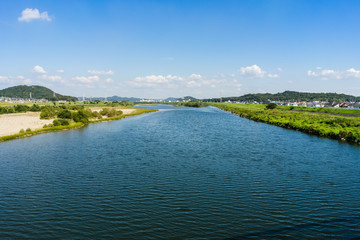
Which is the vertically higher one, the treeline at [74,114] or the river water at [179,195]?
the treeline at [74,114]

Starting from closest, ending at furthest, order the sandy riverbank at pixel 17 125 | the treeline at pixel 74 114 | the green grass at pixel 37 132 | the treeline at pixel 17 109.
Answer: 1. the green grass at pixel 37 132
2. the sandy riverbank at pixel 17 125
3. the treeline at pixel 74 114
4. the treeline at pixel 17 109

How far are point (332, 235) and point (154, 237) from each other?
430 inches

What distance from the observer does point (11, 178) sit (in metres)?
22.7

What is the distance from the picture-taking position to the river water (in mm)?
14070

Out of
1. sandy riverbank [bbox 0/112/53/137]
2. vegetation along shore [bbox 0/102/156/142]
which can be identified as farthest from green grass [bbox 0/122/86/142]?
sandy riverbank [bbox 0/112/53/137]

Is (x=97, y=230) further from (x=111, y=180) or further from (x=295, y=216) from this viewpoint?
(x=295, y=216)

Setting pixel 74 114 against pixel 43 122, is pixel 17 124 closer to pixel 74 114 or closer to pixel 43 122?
pixel 43 122

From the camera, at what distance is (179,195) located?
62.0 ft

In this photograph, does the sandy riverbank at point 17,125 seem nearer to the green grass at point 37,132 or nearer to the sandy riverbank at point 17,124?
the sandy riverbank at point 17,124

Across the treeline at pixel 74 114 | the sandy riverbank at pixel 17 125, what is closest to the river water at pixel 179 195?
the sandy riverbank at pixel 17 125

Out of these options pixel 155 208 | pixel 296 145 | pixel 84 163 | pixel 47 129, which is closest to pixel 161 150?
pixel 84 163

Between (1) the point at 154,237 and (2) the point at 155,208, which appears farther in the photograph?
(2) the point at 155,208

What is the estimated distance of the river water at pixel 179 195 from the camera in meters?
14.1

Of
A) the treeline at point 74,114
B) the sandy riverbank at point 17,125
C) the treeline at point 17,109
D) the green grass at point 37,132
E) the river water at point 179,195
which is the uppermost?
the treeline at point 17,109
